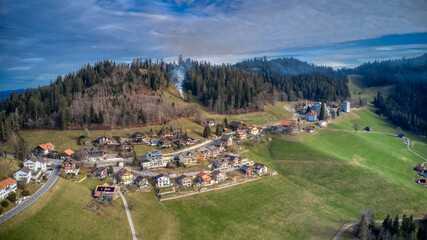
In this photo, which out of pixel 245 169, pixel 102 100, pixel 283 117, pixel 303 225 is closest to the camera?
pixel 303 225

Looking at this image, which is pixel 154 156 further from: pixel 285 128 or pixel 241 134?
pixel 285 128

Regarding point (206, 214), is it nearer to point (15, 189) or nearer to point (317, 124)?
point (15, 189)

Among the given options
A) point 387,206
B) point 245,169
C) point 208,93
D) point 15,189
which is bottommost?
point 387,206

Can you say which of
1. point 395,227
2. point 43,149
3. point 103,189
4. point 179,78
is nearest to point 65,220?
point 103,189

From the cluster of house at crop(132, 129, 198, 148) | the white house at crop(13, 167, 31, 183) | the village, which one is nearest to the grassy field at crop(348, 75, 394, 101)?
the village

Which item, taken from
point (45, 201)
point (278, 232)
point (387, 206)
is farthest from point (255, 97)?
point (45, 201)

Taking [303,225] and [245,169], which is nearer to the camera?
[303,225]

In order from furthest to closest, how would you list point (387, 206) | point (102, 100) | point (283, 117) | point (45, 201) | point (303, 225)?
point (283, 117), point (102, 100), point (387, 206), point (303, 225), point (45, 201)

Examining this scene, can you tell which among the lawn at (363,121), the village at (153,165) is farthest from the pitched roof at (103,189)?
the lawn at (363,121)
